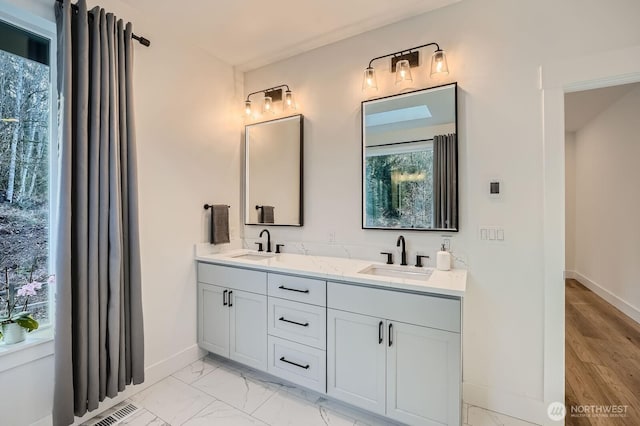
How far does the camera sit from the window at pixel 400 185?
216 cm

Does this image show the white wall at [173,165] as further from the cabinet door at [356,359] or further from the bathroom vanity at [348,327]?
the cabinet door at [356,359]

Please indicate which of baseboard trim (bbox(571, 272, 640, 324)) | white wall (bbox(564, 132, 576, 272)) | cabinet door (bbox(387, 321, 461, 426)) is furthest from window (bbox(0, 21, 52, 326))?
white wall (bbox(564, 132, 576, 272))

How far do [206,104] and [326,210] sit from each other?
151 cm

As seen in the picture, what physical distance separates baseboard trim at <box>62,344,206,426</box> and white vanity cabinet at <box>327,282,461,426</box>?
1.35m

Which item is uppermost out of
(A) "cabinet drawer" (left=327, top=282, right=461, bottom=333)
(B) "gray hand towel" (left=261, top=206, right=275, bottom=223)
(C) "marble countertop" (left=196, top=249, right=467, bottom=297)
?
(B) "gray hand towel" (left=261, top=206, right=275, bottom=223)

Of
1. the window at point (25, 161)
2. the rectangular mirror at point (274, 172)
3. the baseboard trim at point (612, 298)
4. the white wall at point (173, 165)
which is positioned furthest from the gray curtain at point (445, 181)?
the baseboard trim at point (612, 298)

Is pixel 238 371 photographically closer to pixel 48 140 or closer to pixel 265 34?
pixel 48 140

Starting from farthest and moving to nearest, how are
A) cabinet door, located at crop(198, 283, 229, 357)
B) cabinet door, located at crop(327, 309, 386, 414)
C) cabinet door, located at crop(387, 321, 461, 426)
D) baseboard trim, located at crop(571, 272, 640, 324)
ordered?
1. baseboard trim, located at crop(571, 272, 640, 324)
2. cabinet door, located at crop(198, 283, 229, 357)
3. cabinet door, located at crop(327, 309, 386, 414)
4. cabinet door, located at crop(387, 321, 461, 426)

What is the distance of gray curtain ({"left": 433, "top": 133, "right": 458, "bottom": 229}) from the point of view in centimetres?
205

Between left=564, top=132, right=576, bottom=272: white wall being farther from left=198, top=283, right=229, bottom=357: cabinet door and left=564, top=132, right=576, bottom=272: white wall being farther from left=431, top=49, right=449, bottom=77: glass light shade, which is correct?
left=198, top=283, right=229, bottom=357: cabinet door

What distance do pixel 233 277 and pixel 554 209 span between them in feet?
7.56

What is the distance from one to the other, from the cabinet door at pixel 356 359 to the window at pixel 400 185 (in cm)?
82

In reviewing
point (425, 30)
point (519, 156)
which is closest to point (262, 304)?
point (519, 156)

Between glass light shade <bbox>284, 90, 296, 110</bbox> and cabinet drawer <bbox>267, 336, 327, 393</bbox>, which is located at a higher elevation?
glass light shade <bbox>284, 90, 296, 110</bbox>
